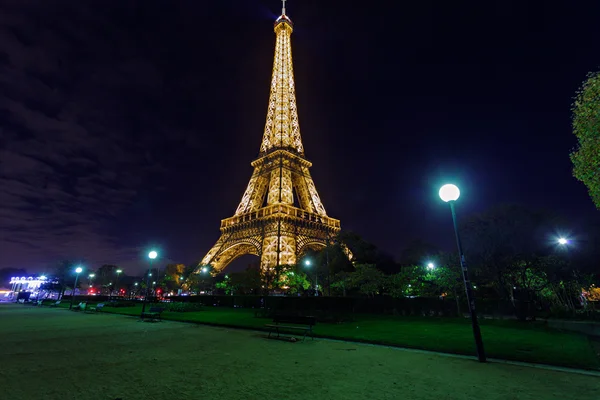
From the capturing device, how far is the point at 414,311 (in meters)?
26.3

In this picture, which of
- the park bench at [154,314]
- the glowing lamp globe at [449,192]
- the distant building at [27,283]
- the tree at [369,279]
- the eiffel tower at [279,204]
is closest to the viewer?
the glowing lamp globe at [449,192]

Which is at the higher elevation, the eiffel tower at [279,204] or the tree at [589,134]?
the eiffel tower at [279,204]

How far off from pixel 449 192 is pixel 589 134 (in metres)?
5.53

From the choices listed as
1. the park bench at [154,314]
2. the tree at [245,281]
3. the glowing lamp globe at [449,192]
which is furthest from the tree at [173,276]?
the glowing lamp globe at [449,192]

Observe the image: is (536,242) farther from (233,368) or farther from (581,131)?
(233,368)

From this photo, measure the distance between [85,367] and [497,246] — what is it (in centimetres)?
2367

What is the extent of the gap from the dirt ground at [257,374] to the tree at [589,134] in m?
7.25

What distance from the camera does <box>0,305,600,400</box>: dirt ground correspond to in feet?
17.7

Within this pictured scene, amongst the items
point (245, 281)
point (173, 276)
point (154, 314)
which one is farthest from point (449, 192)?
point (173, 276)

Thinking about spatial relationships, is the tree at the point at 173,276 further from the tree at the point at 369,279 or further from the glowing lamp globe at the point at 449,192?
the glowing lamp globe at the point at 449,192

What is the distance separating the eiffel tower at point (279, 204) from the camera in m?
49.1

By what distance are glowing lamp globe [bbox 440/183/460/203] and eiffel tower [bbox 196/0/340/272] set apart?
3616 cm

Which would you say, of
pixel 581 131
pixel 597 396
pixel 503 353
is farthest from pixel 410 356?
pixel 581 131

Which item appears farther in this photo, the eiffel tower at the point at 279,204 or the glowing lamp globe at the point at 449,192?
the eiffel tower at the point at 279,204
